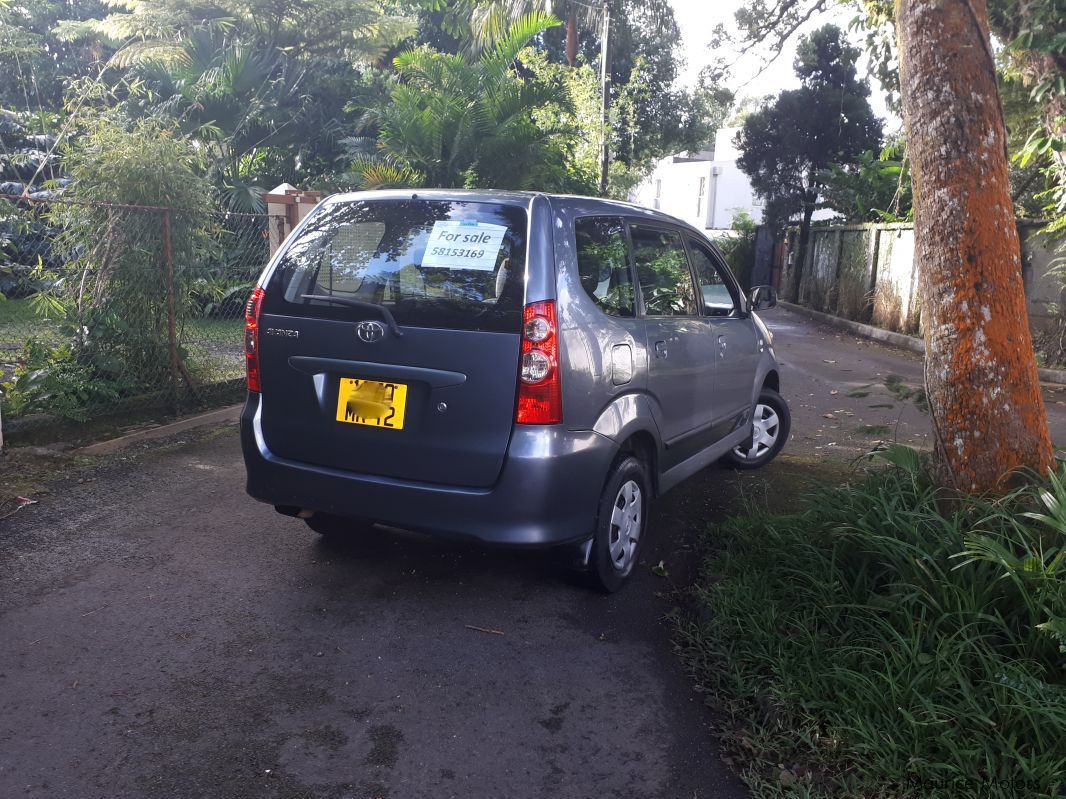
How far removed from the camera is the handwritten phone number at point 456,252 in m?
3.92

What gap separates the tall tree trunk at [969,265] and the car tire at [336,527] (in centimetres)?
289

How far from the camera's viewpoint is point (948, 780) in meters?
2.69

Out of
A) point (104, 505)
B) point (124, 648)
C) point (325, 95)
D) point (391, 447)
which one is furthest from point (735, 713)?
point (325, 95)

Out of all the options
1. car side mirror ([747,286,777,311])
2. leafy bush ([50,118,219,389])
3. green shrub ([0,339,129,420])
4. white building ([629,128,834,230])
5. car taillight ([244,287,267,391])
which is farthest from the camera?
white building ([629,128,834,230])

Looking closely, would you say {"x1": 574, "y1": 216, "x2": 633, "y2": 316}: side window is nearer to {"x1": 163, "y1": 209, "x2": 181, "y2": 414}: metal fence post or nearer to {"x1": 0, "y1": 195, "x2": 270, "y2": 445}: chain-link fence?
{"x1": 0, "y1": 195, "x2": 270, "y2": 445}: chain-link fence

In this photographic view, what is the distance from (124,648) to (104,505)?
1948 millimetres

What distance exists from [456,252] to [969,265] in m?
2.17

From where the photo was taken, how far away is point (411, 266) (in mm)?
4004

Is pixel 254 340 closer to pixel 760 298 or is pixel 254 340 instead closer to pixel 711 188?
pixel 760 298

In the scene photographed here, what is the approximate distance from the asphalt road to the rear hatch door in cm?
70

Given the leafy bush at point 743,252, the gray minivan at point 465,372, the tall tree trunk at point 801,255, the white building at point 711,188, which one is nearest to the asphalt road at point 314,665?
the gray minivan at point 465,372

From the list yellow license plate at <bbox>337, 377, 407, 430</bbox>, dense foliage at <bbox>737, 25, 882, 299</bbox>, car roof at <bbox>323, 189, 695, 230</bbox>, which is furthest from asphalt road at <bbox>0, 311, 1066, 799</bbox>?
dense foliage at <bbox>737, 25, 882, 299</bbox>

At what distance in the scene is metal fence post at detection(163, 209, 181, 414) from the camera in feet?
23.7

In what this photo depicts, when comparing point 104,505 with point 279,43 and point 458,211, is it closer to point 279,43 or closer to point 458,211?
point 458,211
